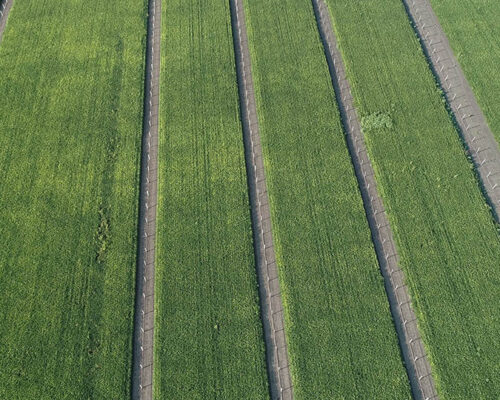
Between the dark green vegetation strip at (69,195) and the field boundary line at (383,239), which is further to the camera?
the dark green vegetation strip at (69,195)

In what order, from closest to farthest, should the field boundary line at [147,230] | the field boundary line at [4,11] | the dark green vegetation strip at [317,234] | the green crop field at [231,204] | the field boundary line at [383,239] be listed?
the dark green vegetation strip at [317,234] → the field boundary line at [383,239] → the green crop field at [231,204] → the field boundary line at [147,230] → the field boundary line at [4,11]

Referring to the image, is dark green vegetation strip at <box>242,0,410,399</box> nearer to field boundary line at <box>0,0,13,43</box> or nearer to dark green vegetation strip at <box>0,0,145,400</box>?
dark green vegetation strip at <box>0,0,145,400</box>

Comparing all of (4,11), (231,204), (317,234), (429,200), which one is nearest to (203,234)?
(231,204)

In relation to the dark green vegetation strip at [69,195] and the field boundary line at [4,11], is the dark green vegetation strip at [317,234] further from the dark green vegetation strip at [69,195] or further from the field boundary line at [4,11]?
the field boundary line at [4,11]

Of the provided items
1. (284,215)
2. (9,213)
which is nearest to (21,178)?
(9,213)

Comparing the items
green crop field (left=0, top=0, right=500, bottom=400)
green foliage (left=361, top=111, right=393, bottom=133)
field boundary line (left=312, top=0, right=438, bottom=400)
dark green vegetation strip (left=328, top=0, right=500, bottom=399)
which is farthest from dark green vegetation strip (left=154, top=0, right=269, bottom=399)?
dark green vegetation strip (left=328, top=0, right=500, bottom=399)

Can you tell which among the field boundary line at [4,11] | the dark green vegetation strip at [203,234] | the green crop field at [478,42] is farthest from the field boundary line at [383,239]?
the field boundary line at [4,11]

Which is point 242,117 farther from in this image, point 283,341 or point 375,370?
point 375,370

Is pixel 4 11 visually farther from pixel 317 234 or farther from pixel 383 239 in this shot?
pixel 383 239
